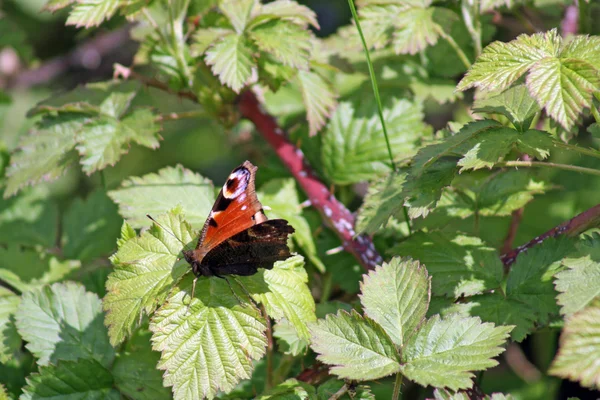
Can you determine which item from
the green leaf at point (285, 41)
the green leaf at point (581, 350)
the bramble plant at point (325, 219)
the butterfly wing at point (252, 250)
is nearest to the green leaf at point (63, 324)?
the bramble plant at point (325, 219)

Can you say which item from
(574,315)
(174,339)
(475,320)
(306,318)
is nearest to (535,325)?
(475,320)

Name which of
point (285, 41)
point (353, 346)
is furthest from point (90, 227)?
point (353, 346)

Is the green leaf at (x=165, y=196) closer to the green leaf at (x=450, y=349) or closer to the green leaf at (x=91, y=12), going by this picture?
the green leaf at (x=91, y=12)

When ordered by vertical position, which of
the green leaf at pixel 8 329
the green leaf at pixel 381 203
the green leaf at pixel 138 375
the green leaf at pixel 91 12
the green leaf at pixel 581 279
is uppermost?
the green leaf at pixel 91 12

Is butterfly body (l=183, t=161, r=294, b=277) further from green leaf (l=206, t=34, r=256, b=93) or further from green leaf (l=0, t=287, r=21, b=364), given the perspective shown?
green leaf (l=0, t=287, r=21, b=364)

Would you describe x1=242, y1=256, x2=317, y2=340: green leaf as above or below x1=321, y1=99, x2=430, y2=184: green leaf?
below

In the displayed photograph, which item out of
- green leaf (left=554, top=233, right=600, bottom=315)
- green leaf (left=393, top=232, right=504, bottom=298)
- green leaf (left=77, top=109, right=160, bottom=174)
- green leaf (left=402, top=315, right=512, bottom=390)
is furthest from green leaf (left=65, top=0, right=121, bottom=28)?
green leaf (left=554, top=233, right=600, bottom=315)

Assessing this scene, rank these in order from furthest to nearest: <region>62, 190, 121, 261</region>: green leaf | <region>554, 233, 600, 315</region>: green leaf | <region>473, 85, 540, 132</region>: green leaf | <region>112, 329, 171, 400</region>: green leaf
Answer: <region>62, 190, 121, 261</region>: green leaf → <region>112, 329, 171, 400</region>: green leaf → <region>473, 85, 540, 132</region>: green leaf → <region>554, 233, 600, 315</region>: green leaf

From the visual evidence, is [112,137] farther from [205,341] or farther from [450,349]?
[450,349]
